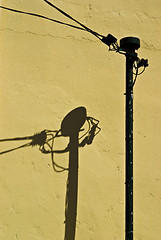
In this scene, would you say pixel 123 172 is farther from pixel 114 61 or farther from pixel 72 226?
pixel 114 61

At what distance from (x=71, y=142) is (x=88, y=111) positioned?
326 mm

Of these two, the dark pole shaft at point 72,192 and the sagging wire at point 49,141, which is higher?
the sagging wire at point 49,141

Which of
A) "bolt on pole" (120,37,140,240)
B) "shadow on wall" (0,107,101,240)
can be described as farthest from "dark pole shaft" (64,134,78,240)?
"bolt on pole" (120,37,140,240)

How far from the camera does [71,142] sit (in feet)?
9.11

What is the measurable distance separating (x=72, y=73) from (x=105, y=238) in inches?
57.4

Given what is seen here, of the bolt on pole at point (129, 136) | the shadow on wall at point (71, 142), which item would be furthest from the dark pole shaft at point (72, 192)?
the bolt on pole at point (129, 136)

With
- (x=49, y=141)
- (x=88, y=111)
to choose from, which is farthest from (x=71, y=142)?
(x=88, y=111)

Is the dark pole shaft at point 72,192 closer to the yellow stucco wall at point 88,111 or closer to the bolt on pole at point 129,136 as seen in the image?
the yellow stucco wall at point 88,111

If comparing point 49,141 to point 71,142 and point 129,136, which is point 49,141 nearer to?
point 71,142

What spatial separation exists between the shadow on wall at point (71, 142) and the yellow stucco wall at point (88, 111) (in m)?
0.04

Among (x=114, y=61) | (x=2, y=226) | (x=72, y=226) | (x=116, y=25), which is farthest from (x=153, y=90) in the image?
(x=2, y=226)

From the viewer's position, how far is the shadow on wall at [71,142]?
103 inches

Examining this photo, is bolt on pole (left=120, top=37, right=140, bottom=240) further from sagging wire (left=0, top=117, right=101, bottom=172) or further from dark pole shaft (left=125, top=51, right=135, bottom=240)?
sagging wire (left=0, top=117, right=101, bottom=172)

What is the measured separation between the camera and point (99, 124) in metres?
2.87
